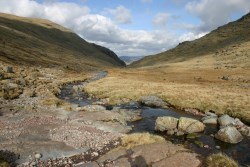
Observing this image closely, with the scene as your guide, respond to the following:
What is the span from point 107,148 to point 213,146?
10708mm

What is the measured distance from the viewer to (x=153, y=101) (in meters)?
51.1

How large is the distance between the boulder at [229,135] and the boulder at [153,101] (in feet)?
60.7

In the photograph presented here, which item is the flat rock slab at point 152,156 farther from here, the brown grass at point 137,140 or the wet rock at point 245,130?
the wet rock at point 245,130

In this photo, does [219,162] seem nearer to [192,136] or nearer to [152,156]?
[152,156]

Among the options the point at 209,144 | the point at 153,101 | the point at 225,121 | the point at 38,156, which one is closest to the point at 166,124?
the point at 209,144

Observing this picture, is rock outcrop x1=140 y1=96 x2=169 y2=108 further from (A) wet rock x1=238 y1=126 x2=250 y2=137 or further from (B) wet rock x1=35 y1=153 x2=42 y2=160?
(B) wet rock x1=35 y1=153 x2=42 y2=160

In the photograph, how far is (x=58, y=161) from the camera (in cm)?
2464

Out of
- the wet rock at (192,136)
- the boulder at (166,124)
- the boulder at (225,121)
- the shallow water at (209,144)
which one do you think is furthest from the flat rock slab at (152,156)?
the boulder at (225,121)

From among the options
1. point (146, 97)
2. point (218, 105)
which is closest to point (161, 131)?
point (218, 105)

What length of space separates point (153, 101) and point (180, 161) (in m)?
26.7

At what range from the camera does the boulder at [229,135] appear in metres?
31.0

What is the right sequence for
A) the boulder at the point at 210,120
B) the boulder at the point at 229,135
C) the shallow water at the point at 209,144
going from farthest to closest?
1. the boulder at the point at 210,120
2. the boulder at the point at 229,135
3. the shallow water at the point at 209,144

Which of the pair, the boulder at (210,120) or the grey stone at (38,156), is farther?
the boulder at (210,120)

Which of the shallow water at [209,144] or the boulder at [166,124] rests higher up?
the boulder at [166,124]
